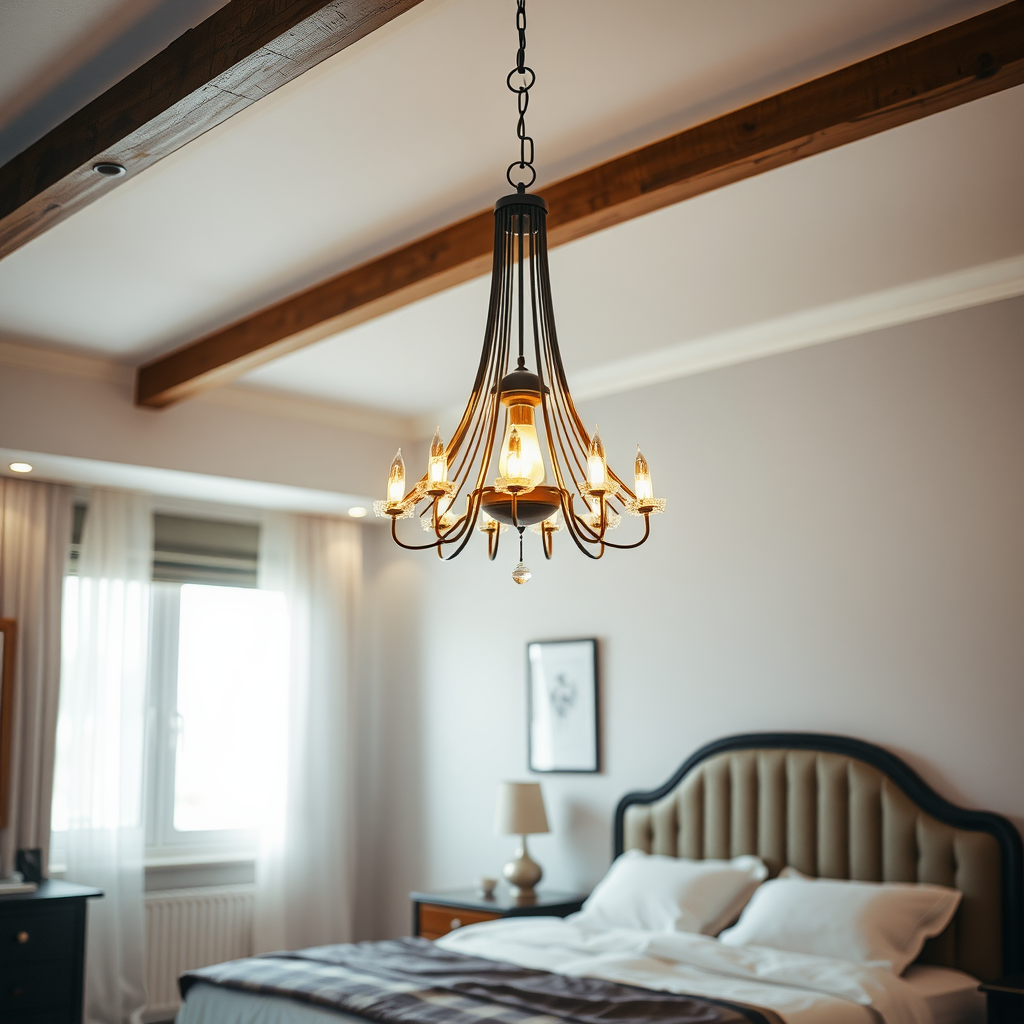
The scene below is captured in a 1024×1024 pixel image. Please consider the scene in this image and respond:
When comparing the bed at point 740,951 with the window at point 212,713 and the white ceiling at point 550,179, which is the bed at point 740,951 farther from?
the window at point 212,713

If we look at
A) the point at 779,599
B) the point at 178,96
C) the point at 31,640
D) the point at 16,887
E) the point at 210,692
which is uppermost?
the point at 178,96

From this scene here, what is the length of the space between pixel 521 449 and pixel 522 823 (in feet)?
9.80

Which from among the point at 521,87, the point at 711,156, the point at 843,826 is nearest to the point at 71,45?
the point at 521,87

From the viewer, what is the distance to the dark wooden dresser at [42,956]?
414 cm

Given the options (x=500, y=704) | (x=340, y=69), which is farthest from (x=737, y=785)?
(x=340, y=69)

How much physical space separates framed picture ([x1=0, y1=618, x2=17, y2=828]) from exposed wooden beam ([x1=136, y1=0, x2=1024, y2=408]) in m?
1.83

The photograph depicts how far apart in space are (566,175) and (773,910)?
2.53m

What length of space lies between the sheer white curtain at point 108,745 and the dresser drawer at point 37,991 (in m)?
0.67

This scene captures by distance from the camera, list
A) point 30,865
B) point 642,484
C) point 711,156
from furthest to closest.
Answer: point 30,865
point 711,156
point 642,484

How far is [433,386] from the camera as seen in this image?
17.5 feet

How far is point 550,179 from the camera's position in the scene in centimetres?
326

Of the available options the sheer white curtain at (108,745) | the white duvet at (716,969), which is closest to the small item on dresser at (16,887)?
the sheer white curtain at (108,745)

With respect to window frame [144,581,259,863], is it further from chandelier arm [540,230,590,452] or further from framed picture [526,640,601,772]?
chandelier arm [540,230,590,452]

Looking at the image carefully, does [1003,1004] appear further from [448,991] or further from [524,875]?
[524,875]
